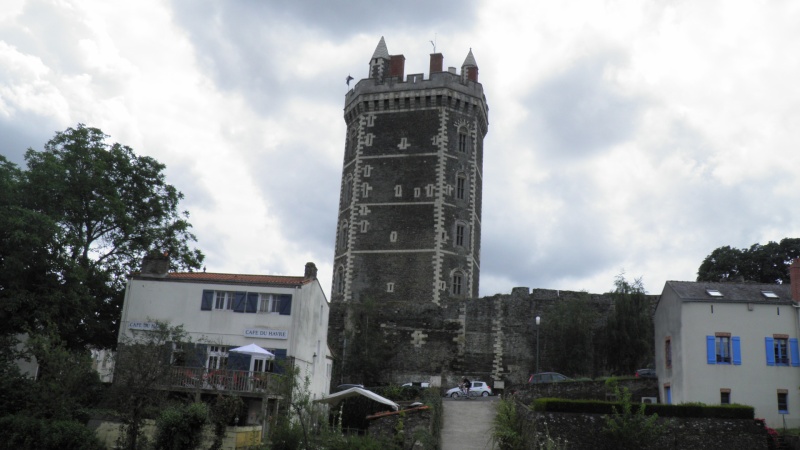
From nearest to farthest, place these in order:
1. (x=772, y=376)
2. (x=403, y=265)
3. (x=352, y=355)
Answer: (x=772, y=376) → (x=352, y=355) → (x=403, y=265)

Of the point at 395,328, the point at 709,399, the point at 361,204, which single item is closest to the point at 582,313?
the point at 395,328

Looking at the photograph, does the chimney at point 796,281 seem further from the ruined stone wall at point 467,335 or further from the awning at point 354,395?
the awning at point 354,395

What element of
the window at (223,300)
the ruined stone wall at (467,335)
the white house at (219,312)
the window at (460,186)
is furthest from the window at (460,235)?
the window at (223,300)

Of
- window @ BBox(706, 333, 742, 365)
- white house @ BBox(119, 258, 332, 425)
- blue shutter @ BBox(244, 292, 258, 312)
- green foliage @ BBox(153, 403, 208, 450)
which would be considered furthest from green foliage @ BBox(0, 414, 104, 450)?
window @ BBox(706, 333, 742, 365)

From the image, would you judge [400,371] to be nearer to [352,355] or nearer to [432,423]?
[352,355]

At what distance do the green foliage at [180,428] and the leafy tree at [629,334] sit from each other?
29429mm

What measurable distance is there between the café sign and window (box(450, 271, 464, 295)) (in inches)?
948

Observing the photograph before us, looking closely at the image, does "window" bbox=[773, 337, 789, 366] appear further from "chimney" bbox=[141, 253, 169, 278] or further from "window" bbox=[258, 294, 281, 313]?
"chimney" bbox=[141, 253, 169, 278]

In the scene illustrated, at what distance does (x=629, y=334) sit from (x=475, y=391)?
1071cm

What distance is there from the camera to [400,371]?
1989 inches

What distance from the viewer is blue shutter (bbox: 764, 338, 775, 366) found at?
35019 millimetres

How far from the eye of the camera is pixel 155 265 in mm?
36281

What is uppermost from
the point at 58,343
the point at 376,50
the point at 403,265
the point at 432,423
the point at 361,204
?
the point at 376,50

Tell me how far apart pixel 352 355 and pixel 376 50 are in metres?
28.8
